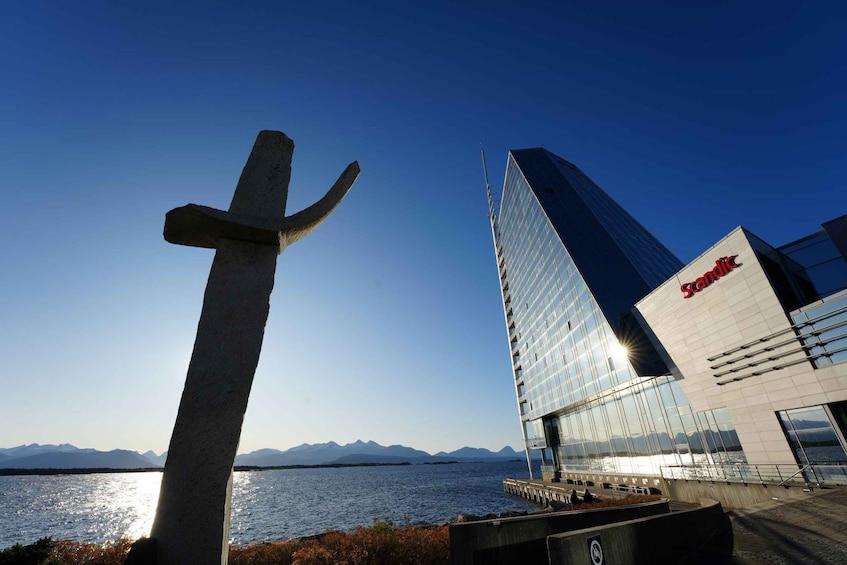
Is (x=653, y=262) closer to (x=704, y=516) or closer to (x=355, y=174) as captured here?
(x=704, y=516)

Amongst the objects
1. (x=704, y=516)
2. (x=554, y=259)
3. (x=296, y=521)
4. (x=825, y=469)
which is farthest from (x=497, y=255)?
(x=704, y=516)

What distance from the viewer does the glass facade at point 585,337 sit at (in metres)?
27.8

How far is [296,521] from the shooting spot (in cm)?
4125

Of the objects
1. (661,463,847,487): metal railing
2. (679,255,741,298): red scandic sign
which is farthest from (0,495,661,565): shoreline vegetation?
(679,255,741,298): red scandic sign

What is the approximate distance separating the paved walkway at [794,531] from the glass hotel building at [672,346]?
5.51 m

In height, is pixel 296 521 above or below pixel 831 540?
below

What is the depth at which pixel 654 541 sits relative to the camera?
8.16 meters

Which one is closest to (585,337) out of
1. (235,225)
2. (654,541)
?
(654,541)

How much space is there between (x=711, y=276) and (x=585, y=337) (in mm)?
15406

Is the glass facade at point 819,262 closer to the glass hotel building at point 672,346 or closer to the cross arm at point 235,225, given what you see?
the glass hotel building at point 672,346

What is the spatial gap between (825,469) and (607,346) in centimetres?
1654

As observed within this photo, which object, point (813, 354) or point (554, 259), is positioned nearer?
point (813, 354)

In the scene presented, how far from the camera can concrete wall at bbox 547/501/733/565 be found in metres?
6.35

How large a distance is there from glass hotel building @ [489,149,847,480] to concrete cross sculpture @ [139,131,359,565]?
79.1ft
